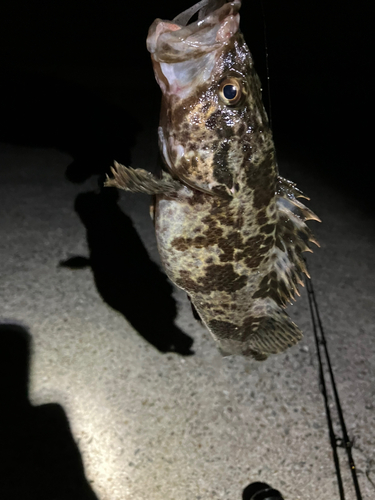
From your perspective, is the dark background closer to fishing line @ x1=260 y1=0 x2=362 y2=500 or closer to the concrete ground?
the concrete ground

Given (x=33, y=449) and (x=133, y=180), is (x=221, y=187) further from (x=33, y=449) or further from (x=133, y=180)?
(x=33, y=449)

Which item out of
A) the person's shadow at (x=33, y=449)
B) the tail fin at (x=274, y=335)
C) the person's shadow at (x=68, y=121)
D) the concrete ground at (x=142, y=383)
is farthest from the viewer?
the person's shadow at (x=68, y=121)

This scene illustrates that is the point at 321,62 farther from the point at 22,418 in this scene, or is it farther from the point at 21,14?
the point at 22,418

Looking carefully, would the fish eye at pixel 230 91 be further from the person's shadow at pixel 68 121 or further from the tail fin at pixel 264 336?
the person's shadow at pixel 68 121

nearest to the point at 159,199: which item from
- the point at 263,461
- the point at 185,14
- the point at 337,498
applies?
the point at 185,14

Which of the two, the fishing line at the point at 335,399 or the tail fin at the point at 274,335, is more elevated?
the tail fin at the point at 274,335

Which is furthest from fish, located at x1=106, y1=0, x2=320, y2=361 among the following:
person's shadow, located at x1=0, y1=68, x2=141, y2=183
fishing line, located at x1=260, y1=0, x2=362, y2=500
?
person's shadow, located at x1=0, y1=68, x2=141, y2=183

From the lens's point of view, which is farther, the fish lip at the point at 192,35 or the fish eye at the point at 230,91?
the fish eye at the point at 230,91

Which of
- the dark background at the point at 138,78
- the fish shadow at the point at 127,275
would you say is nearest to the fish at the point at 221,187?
the fish shadow at the point at 127,275

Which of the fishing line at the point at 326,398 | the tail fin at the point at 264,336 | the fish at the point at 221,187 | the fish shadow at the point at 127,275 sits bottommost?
the fishing line at the point at 326,398

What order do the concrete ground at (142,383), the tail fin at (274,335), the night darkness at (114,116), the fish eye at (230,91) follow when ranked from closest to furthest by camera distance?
1. the fish eye at (230,91)
2. the tail fin at (274,335)
3. the concrete ground at (142,383)
4. the night darkness at (114,116)
